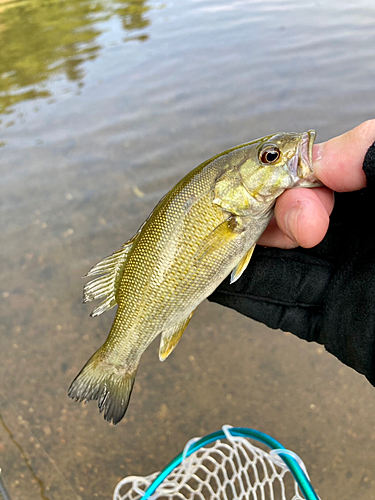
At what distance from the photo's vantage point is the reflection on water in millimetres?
9672

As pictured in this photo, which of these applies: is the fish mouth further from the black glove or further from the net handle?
the net handle

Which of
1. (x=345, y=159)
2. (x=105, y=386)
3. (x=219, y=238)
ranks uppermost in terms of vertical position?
(x=345, y=159)

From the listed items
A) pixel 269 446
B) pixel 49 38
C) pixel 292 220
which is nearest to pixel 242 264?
pixel 292 220

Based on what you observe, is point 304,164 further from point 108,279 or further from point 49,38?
point 49,38

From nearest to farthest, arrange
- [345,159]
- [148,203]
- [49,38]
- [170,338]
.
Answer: [345,159], [170,338], [148,203], [49,38]

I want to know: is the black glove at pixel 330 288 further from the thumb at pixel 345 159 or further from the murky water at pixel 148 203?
the murky water at pixel 148 203

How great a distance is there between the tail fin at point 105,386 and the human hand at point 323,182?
47.7 inches

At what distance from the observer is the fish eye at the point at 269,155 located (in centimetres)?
200

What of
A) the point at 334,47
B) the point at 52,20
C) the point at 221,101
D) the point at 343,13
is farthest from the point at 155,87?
the point at 52,20

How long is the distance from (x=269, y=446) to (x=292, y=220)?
1.40 meters

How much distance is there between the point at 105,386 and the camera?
2246 millimetres

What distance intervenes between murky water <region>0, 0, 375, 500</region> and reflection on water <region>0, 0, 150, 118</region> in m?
0.09

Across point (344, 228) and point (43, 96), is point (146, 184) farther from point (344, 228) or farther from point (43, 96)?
point (43, 96)

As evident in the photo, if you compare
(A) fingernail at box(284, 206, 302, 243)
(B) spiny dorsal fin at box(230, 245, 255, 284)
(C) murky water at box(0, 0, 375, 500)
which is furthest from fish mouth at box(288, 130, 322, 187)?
(C) murky water at box(0, 0, 375, 500)
